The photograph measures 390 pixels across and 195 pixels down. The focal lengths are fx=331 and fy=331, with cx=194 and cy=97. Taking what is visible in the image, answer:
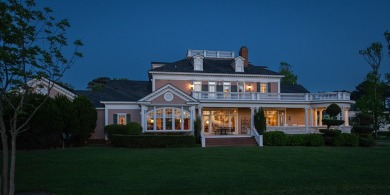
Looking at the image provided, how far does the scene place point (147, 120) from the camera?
101ft

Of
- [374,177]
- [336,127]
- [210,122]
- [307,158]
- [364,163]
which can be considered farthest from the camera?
[210,122]

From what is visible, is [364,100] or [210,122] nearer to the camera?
[210,122]

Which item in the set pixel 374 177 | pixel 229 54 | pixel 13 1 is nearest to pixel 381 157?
pixel 374 177

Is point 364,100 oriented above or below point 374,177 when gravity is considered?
above

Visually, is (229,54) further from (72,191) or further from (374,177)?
(72,191)

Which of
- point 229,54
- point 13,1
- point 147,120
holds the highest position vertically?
point 229,54

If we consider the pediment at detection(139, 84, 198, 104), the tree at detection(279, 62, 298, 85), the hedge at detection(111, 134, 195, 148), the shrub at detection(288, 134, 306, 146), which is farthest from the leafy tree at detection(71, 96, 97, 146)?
the tree at detection(279, 62, 298, 85)

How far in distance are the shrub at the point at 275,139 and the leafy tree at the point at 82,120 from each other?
1507 cm

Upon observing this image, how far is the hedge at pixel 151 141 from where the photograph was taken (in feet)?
84.6

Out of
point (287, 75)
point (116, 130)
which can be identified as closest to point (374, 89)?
point (287, 75)

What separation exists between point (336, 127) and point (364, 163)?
1538 cm

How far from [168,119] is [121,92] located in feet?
22.7

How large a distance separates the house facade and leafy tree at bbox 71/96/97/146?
13.9 ft

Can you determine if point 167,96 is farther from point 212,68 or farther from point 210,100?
A: point 212,68
